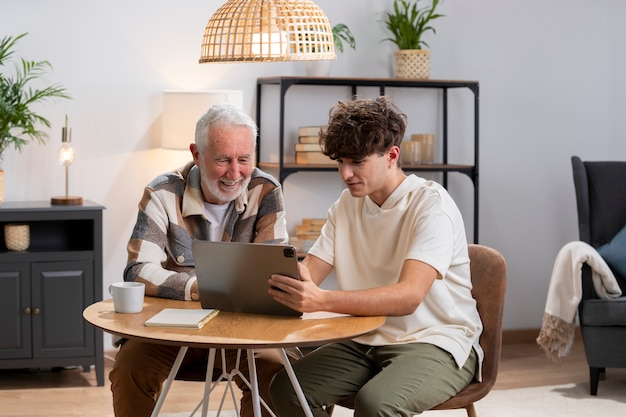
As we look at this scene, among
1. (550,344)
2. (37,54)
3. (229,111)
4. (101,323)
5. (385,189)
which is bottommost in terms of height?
(550,344)

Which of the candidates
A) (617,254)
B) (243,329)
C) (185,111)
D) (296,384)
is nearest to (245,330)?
(243,329)

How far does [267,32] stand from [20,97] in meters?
2.10

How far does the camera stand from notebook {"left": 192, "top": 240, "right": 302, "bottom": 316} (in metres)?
2.34

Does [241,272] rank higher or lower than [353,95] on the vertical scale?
lower

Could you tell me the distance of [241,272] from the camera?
239 centimetres

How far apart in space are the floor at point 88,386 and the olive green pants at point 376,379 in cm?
147

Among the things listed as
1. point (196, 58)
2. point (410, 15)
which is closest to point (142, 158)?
point (196, 58)

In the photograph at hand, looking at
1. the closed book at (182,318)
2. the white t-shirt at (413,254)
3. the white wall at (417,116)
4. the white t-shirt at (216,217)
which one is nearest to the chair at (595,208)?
the white wall at (417,116)

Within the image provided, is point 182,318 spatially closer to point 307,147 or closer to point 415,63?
point 307,147

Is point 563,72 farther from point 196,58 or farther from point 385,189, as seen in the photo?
point 385,189

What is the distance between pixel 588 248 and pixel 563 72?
1456 mm

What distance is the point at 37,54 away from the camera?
14.6 ft

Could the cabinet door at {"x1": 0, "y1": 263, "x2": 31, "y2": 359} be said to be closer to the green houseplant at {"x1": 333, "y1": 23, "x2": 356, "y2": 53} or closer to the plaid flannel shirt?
the plaid flannel shirt

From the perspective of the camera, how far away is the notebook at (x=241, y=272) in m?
2.34
